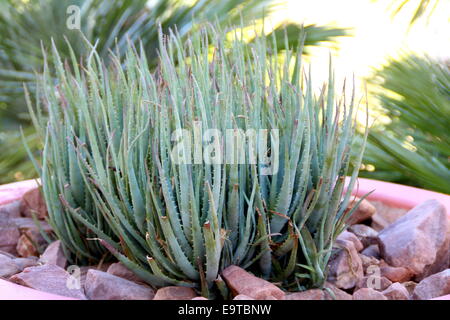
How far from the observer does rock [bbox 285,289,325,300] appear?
0.81 m

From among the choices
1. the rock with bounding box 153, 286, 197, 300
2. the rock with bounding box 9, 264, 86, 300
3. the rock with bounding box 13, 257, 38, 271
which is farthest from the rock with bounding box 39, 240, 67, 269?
the rock with bounding box 153, 286, 197, 300

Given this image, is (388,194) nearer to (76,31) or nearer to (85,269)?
(85,269)

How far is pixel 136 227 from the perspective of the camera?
855 millimetres

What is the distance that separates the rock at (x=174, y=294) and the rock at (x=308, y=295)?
134mm

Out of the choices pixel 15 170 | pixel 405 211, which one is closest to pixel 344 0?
pixel 15 170

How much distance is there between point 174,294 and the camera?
2.60 feet

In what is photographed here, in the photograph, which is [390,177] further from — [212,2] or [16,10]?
[16,10]

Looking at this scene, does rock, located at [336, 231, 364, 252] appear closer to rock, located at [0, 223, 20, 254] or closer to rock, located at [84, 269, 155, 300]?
rock, located at [84, 269, 155, 300]

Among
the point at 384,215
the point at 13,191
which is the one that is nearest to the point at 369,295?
the point at 384,215

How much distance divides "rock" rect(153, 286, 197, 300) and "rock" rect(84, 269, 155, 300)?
1.2 inches

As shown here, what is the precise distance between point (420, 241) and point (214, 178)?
1.34 ft

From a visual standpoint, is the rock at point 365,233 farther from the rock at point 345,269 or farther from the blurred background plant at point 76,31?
the blurred background plant at point 76,31

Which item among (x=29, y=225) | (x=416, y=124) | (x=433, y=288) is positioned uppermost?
(x=416, y=124)
